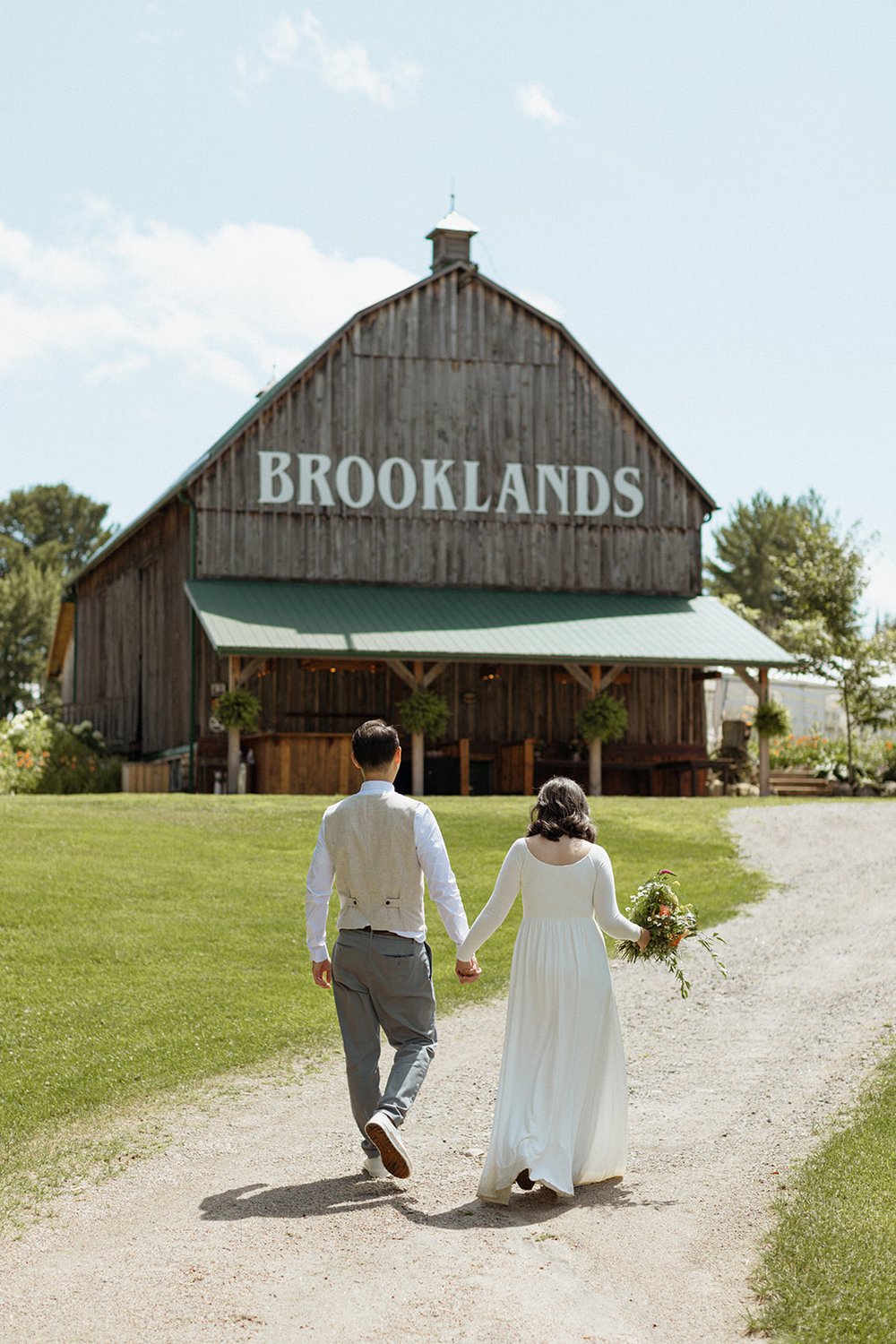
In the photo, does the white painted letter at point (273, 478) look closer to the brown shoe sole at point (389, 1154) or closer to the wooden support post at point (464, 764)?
the wooden support post at point (464, 764)

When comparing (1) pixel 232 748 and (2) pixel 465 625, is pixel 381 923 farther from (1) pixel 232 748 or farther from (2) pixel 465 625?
(2) pixel 465 625

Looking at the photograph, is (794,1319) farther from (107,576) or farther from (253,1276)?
(107,576)

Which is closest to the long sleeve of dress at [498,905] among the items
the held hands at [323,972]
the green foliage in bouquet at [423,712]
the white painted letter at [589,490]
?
the held hands at [323,972]

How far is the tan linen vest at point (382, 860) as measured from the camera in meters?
6.70

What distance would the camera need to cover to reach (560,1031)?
21.4 ft

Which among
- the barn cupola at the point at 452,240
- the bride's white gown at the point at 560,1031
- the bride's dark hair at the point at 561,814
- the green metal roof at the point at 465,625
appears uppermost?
the barn cupola at the point at 452,240

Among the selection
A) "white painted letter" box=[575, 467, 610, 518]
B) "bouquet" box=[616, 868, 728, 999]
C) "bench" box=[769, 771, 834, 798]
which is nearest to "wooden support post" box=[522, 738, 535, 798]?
"white painted letter" box=[575, 467, 610, 518]

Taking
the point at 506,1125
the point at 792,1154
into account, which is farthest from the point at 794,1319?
the point at 792,1154

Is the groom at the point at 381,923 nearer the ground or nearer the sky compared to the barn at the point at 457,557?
nearer the ground

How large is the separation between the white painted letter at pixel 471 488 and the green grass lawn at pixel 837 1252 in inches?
835

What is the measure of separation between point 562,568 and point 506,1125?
22289 mm

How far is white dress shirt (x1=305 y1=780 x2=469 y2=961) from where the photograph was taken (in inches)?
262

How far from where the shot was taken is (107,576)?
3544 centimetres

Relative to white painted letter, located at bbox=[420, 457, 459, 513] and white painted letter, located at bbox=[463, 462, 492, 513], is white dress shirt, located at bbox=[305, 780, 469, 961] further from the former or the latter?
white painted letter, located at bbox=[463, 462, 492, 513]
